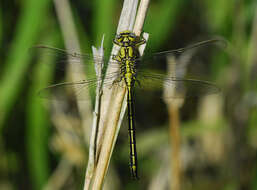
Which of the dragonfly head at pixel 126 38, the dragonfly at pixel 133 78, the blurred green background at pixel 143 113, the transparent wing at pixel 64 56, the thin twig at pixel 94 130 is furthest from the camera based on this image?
the blurred green background at pixel 143 113

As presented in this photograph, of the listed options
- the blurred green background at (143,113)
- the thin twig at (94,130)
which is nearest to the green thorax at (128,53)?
the thin twig at (94,130)

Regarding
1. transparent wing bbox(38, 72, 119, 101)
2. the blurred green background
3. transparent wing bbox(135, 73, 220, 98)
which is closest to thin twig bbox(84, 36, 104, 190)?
transparent wing bbox(38, 72, 119, 101)

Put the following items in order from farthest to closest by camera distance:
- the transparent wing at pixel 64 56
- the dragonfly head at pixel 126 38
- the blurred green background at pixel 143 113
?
the blurred green background at pixel 143 113 < the transparent wing at pixel 64 56 < the dragonfly head at pixel 126 38

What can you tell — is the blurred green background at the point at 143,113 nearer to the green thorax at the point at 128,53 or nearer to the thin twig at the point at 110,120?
the green thorax at the point at 128,53

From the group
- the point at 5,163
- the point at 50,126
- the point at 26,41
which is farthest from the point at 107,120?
the point at 5,163

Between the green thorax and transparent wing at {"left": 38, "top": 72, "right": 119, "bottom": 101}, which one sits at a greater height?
the green thorax

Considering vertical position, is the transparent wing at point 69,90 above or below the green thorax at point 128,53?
below

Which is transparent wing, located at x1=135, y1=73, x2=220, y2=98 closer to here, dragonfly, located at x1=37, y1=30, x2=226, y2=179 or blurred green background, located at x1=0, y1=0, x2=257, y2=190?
dragonfly, located at x1=37, y1=30, x2=226, y2=179

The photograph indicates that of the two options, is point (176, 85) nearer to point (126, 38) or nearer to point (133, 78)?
point (133, 78)

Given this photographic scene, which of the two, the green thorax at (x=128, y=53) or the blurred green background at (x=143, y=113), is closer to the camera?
the green thorax at (x=128, y=53)

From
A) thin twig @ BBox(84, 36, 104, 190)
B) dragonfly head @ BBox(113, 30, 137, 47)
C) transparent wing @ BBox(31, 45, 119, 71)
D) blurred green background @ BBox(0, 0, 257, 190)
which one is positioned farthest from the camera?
blurred green background @ BBox(0, 0, 257, 190)

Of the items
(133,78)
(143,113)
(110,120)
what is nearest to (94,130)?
(110,120)
